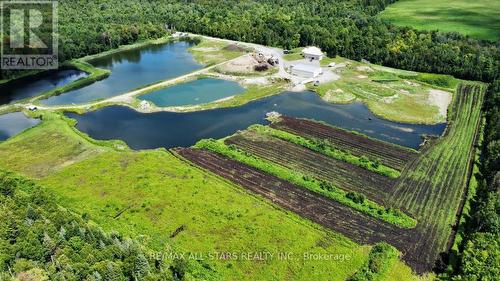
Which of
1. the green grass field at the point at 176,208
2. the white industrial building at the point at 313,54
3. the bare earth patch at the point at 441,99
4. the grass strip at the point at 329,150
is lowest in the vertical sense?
the green grass field at the point at 176,208

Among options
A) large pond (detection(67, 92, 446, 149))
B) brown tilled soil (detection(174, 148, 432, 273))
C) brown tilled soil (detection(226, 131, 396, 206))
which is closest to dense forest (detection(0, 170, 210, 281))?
brown tilled soil (detection(174, 148, 432, 273))

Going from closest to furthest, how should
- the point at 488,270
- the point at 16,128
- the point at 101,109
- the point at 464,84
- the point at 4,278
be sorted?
the point at 4,278 < the point at 488,270 < the point at 16,128 < the point at 101,109 < the point at 464,84

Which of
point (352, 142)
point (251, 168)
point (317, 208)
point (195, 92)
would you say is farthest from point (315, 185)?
point (195, 92)

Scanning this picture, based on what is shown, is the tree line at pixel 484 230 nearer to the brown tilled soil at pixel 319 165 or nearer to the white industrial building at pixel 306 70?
the brown tilled soil at pixel 319 165

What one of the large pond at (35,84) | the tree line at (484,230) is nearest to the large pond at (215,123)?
the tree line at (484,230)

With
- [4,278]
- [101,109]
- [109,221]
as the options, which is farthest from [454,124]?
[4,278]

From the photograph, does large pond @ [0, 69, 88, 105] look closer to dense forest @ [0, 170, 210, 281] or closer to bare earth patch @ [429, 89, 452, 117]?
dense forest @ [0, 170, 210, 281]

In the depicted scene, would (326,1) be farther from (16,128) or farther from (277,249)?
(277,249)
